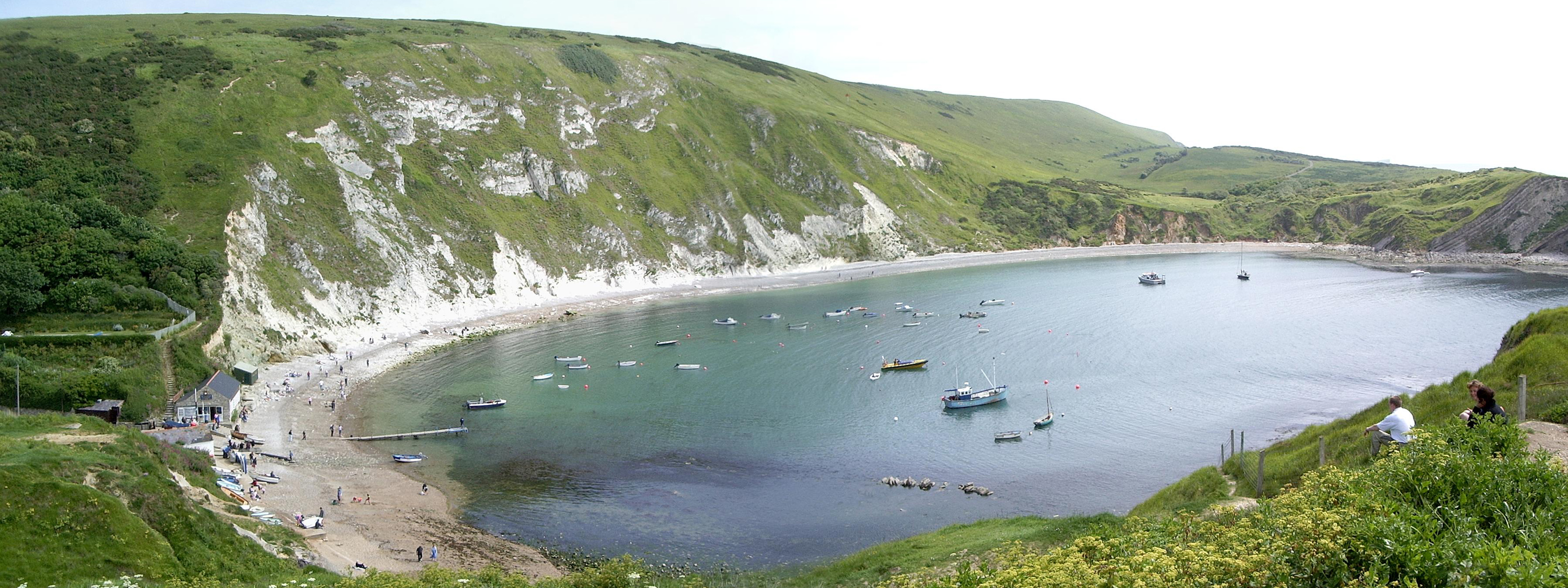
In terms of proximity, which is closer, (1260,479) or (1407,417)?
(1407,417)

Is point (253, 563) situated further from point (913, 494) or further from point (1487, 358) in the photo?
point (1487, 358)

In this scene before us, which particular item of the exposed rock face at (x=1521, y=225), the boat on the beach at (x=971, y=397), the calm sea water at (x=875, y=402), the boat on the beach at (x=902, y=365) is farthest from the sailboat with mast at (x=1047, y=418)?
the exposed rock face at (x=1521, y=225)

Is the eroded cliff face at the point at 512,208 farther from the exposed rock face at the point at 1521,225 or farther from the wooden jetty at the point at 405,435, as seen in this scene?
the exposed rock face at the point at 1521,225

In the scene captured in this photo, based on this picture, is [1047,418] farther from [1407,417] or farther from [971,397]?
[1407,417]

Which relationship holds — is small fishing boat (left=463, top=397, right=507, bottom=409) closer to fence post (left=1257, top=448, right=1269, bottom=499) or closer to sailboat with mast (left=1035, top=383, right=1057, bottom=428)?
sailboat with mast (left=1035, top=383, right=1057, bottom=428)

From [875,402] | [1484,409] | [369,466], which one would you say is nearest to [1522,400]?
[1484,409]

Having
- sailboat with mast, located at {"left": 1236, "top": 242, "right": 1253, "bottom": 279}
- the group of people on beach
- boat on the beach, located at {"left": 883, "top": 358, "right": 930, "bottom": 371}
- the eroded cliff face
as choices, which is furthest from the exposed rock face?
the group of people on beach
